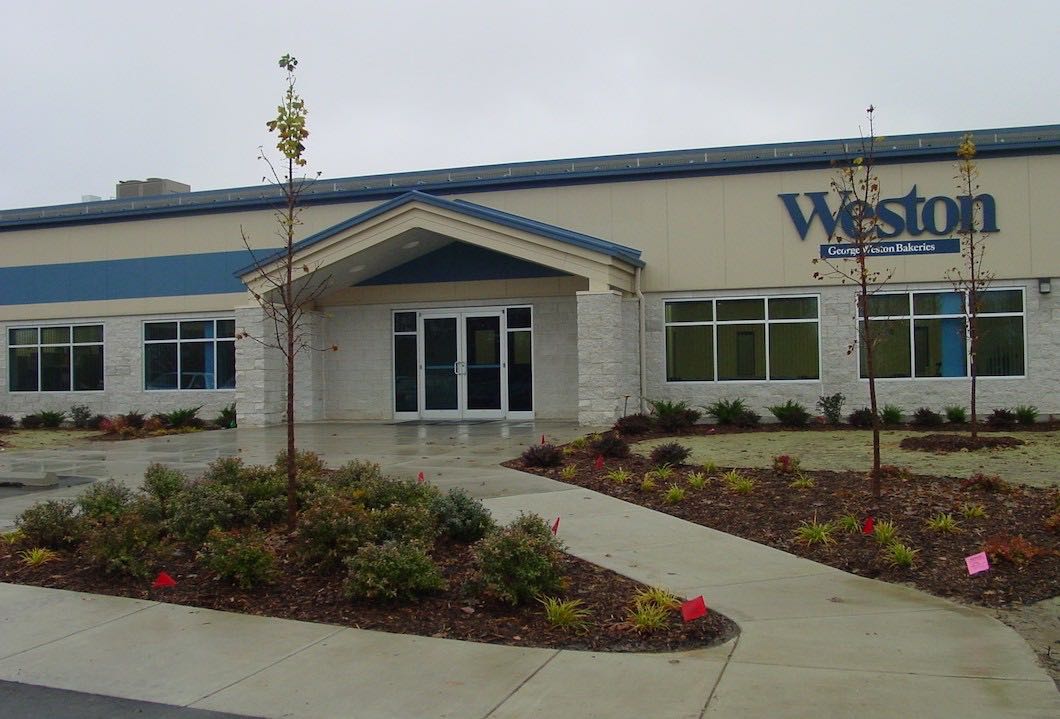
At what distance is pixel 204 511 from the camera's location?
8.77 metres

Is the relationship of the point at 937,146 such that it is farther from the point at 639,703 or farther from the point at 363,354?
the point at 639,703

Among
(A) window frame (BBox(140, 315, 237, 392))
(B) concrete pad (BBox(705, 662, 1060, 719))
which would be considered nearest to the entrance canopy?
(A) window frame (BBox(140, 315, 237, 392))

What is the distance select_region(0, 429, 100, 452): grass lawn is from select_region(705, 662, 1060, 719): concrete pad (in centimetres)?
1705

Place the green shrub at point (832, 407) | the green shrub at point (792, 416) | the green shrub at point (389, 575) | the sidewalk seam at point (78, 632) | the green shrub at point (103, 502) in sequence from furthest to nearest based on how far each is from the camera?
the green shrub at point (832, 407)
the green shrub at point (792, 416)
the green shrub at point (103, 502)
the green shrub at point (389, 575)
the sidewalk seam at point (78, 632)

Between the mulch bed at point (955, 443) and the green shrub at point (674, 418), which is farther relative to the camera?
the green shrub at point (674, 418)

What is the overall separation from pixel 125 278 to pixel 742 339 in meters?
15.8

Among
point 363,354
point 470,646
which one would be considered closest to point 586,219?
point 363,354

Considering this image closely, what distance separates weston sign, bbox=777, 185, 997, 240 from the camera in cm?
2017

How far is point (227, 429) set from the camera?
21.9m

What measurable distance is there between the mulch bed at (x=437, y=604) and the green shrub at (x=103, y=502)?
2.13 ft

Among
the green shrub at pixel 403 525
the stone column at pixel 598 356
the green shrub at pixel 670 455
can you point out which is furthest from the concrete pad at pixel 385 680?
the stone column at pixel 598 356

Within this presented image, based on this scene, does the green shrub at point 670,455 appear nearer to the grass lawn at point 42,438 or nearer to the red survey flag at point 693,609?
the red survey flag at point 693,609

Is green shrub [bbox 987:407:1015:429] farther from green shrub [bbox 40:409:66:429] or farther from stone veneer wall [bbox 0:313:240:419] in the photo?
green shrub [bbox 40:409:66:429]

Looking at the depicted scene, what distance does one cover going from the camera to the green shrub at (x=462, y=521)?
28.5 feet
